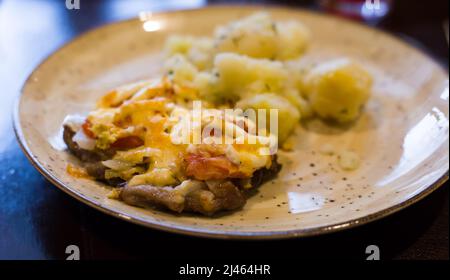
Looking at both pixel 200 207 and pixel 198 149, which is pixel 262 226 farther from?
pixel 198 149

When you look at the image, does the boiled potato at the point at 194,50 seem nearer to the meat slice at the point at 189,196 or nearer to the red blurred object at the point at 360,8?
the meat slice at the point at 189,196

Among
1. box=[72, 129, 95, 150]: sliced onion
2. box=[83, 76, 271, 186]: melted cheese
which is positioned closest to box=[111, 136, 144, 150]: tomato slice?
box=[83, 76, 271, 186]: melted cheese

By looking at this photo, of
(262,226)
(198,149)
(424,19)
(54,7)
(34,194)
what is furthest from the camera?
(424,19)

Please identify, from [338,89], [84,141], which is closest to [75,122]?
[84,141]
